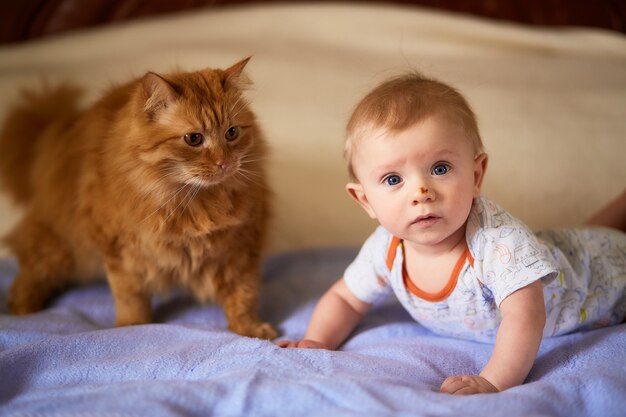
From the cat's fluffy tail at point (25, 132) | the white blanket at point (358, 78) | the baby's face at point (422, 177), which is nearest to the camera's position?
the baby's face at point (422, 177)

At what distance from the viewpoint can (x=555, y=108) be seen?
2.24 metres

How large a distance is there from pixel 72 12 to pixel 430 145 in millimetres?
2145

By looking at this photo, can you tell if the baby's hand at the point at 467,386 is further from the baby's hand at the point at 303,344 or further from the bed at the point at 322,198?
the baby's hand at the point at 303,344

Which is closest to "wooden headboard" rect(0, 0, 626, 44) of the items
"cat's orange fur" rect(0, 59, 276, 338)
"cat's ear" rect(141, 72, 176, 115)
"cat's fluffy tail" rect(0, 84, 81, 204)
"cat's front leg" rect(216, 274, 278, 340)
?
"cat's fluffy tail" rect(0, 84, 81, 204)

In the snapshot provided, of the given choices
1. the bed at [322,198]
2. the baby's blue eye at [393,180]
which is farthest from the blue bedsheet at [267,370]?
the baby's blue eye at [393,180]

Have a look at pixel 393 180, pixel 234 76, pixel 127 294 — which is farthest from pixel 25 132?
pixel 393 180

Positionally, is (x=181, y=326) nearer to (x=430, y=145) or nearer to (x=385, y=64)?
(x=430, y=145)

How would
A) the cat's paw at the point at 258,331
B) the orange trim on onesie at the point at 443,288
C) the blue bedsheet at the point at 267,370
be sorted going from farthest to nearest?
→ 1. the cat's paw at the point at 258,331
2. the orange trim on onesie at the point at 443,288
3. the blue bedsheet at the point at 267,370

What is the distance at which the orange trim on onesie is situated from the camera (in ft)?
4.28

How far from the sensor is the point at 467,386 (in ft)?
3.72

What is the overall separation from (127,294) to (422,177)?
2.69 feet

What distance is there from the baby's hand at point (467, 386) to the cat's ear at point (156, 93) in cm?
85

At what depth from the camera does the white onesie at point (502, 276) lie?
1234mm

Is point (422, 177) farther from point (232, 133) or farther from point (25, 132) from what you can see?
point (25, 132)
